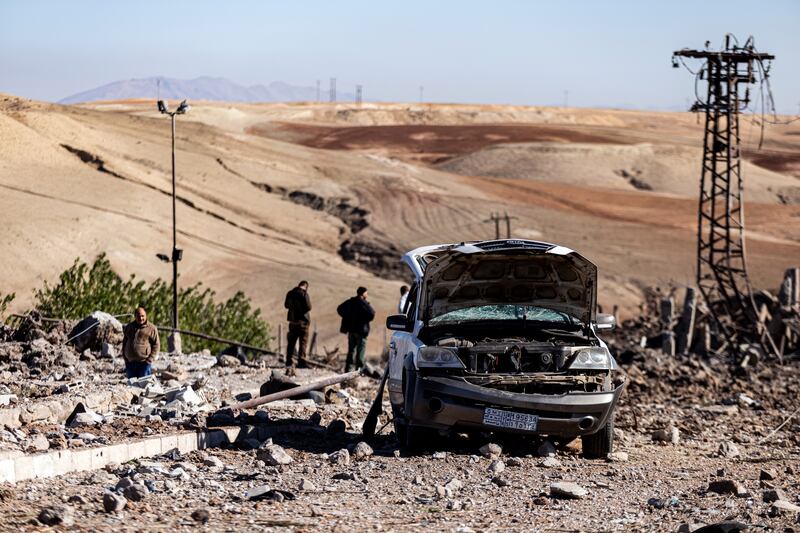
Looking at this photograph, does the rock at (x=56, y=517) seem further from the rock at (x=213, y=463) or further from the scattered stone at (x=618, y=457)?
the scattered stone at (x=618, y=457)

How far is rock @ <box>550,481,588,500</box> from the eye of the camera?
33.1ft

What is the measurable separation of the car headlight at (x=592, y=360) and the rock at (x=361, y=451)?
2128 mm

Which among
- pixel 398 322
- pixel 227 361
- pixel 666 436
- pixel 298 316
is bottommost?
pixel 227 361

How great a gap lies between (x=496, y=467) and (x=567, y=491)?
142 centimetres

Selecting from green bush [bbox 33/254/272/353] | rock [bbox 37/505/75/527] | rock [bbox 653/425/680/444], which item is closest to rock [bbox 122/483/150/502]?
rock [bbox 37/505/75/527]

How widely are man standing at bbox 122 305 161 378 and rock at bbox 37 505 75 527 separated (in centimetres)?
869

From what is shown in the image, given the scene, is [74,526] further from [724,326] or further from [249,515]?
[724,326]

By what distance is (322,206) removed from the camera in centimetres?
6769

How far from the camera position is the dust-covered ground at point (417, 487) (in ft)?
29.6

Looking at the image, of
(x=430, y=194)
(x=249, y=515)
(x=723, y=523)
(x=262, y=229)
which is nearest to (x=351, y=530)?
(x=249, y=515)

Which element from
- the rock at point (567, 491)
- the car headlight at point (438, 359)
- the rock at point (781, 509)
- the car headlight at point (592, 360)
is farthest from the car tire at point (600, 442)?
the rock at point (781, 509)

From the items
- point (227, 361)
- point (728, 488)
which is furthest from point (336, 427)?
point (227, 361)

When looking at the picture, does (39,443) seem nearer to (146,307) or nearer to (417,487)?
(417,487)

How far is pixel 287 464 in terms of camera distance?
11.9 m
